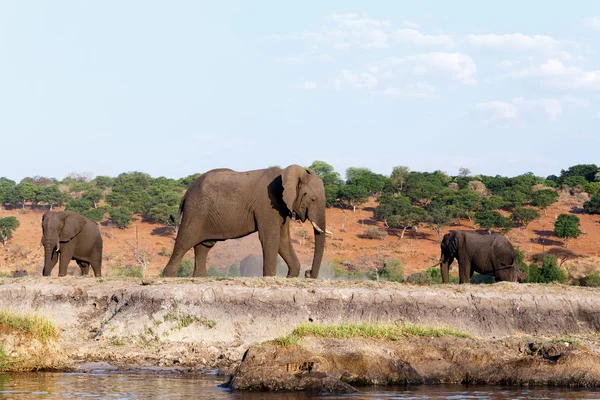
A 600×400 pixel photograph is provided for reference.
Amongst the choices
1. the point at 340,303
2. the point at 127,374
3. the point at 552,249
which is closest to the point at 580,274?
the point at 552,249

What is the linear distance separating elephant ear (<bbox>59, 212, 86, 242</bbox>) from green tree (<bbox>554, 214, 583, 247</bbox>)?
4211 centimetres

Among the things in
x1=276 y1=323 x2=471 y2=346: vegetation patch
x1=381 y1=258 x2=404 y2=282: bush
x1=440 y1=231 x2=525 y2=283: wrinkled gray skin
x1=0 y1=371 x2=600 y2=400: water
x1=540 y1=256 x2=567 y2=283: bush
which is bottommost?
x1=381 y1=258 x2=404 y2=282: bush

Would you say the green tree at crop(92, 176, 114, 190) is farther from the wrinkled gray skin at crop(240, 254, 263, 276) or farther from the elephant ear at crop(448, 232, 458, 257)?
the elephant ear at crop(448, 232, 458, 257)

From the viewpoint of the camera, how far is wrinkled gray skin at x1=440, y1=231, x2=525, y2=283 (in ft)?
95.8

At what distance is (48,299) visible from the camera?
1998 cm

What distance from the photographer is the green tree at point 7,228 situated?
2564 inches

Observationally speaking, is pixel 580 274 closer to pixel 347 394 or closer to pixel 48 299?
pixel 48 299

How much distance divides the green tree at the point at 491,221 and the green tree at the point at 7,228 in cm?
3075

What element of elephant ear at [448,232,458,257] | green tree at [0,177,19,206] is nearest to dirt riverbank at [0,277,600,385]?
elephant ear at [448,232,458,257]

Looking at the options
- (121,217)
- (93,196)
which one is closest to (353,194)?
(121,217)

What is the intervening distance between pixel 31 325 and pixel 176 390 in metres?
3.60

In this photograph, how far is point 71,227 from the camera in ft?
91.4

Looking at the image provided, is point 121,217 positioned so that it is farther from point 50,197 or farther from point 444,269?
point 444,269

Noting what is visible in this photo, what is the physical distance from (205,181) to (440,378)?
9085mm
